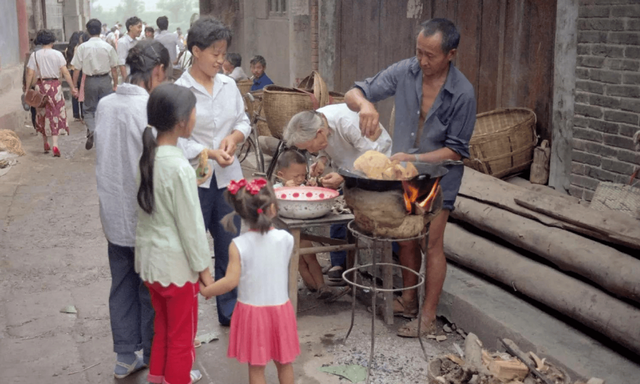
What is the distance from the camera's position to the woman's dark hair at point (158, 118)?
4070mm

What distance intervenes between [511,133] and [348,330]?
2.56 meters

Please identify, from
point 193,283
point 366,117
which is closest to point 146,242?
point 193,283

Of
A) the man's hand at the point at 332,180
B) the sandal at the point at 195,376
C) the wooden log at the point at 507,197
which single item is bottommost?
the sandal at the point at 195,376

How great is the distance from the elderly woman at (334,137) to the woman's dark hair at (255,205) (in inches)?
60.8

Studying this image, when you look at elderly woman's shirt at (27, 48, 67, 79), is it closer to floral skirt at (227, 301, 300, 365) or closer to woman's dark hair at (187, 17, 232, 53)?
woman's dark hair at (187, 17, 232, 53)

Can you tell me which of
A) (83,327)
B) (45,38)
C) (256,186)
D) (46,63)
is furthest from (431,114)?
(45,38)

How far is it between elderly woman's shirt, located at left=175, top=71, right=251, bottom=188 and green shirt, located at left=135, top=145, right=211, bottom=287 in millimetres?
870

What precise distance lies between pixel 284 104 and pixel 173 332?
4414 mm

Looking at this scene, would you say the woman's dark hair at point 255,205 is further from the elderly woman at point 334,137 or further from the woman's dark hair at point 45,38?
the woman's dark hair at point 45,38

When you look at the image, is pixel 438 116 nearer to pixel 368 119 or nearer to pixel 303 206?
pixel 368 119

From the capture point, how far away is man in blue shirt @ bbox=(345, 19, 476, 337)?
511 centimetres

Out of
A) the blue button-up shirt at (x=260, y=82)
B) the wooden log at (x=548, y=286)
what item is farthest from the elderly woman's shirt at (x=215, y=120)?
the blue button-up shirt at (x=260, y=82)

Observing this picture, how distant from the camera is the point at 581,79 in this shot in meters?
6.57

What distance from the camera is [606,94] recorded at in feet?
20.7
